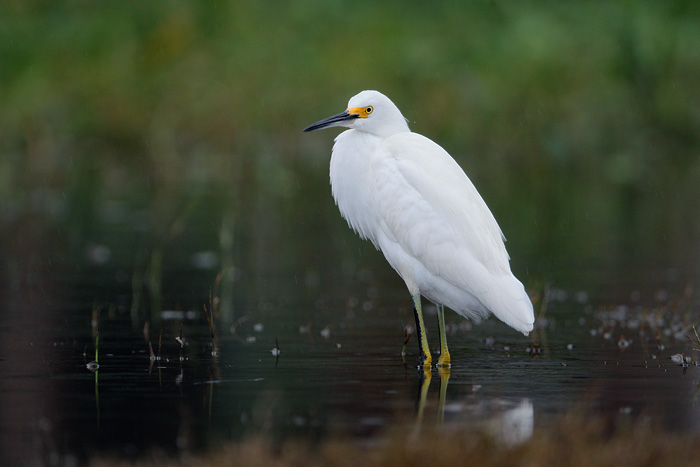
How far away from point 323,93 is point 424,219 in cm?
1799

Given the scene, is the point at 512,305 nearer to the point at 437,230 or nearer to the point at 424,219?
the point at 437,230

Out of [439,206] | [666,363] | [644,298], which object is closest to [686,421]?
[666,363]

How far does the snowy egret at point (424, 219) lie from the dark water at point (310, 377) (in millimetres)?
401

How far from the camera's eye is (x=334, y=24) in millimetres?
27141

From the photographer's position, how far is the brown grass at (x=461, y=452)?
13.2 feet

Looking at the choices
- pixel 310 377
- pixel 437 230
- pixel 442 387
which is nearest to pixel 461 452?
pixel 442 387

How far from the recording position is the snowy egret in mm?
6613

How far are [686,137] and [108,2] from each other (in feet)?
44.2

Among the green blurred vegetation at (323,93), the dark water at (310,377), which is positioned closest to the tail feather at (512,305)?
the dark water at (310,377)

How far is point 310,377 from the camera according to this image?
6.09m

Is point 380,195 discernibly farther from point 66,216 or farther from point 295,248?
point 66,216

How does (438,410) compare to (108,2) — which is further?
(108,2)

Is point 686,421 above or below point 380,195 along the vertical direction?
below

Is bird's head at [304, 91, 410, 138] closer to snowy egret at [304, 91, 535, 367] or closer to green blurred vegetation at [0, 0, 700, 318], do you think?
snowy egret at [304, 91, 535, 367]
